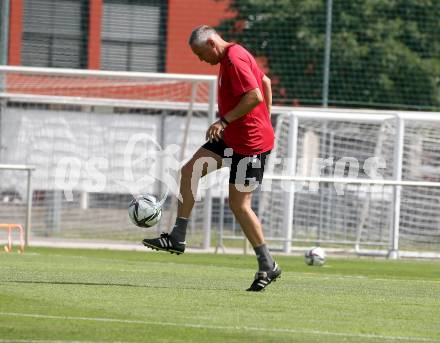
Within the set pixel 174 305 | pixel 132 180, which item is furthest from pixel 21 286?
pixel 132 180

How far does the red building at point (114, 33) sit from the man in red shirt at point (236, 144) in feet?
55.7

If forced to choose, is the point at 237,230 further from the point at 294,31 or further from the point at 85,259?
the point at 294,31

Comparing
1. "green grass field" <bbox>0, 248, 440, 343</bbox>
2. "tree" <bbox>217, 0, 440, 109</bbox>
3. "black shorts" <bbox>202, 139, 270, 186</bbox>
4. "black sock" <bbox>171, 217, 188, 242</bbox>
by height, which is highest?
"tree" <bbox>217, 0, 440, 109</bbox>

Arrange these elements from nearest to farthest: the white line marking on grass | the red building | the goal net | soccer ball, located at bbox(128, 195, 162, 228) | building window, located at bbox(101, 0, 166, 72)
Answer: the white line marking on grass, soccer ball, located at bbox(128, 195, 162, 228), the goal net, the red building, building window, located at bbox(101, 0, 166, 72)

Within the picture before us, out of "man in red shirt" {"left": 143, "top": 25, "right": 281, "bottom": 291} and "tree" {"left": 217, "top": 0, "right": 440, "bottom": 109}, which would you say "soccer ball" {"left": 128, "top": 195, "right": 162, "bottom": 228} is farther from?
"tree" {"left": 217, "top": 0, "right": 440, "bottom": 109}

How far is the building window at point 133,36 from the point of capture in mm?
29438

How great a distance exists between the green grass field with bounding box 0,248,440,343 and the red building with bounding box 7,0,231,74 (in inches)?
557

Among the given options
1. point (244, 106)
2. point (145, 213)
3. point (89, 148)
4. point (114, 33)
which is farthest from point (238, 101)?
point (114, 33)

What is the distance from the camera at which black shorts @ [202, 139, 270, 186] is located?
34.6 ft

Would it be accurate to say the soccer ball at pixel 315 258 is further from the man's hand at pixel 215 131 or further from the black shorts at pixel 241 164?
the man's hand at pixel 215 131

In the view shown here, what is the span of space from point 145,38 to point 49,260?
593 inches

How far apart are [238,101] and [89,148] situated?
12.6 m

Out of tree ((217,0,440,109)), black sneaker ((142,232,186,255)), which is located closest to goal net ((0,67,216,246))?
tree ((217,0,440,109))

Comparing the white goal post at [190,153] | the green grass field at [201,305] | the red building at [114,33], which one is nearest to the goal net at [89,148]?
the white goal post at [190,153]
